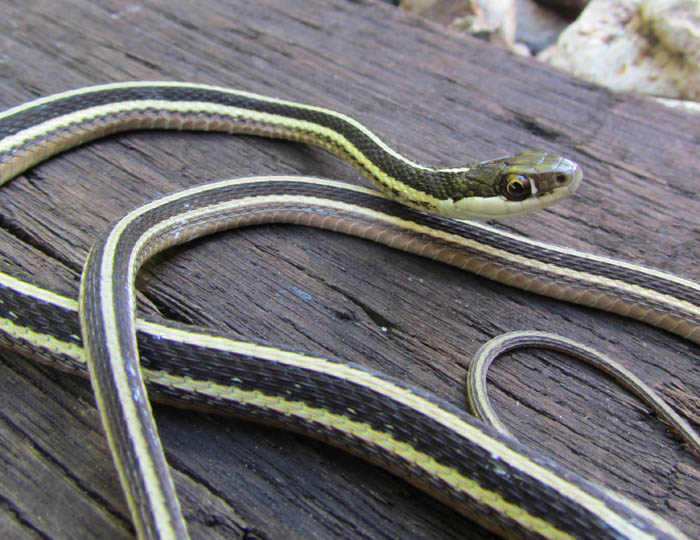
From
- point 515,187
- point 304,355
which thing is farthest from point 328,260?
point 515,187

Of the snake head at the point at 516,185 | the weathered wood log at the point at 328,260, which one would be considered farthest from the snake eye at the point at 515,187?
the weathered wood log at the point at 328,260

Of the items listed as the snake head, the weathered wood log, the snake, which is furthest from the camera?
the snake head

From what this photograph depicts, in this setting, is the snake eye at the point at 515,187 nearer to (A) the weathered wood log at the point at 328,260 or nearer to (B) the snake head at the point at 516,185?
(B) the snake head at the point at 516,185

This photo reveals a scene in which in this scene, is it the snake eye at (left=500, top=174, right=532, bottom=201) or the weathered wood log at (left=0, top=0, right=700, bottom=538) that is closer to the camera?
the weathered wood log at (left=0, top=0, right=700, bottom=538)

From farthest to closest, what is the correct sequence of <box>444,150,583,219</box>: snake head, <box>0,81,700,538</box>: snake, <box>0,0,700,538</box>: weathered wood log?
<box>444,150,583,219</box>: snake head
<box>0,0,700,538</box>: weathered wood log
<box>0,81,700,538</box>: snake

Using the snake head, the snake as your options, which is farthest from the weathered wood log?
the snake head

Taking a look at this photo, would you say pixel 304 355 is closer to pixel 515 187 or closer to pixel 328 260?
pixel 328 260

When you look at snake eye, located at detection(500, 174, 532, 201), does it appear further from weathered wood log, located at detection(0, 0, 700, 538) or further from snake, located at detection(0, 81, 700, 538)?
weathered wood log, located at detection(0, 0, 700, 538)
